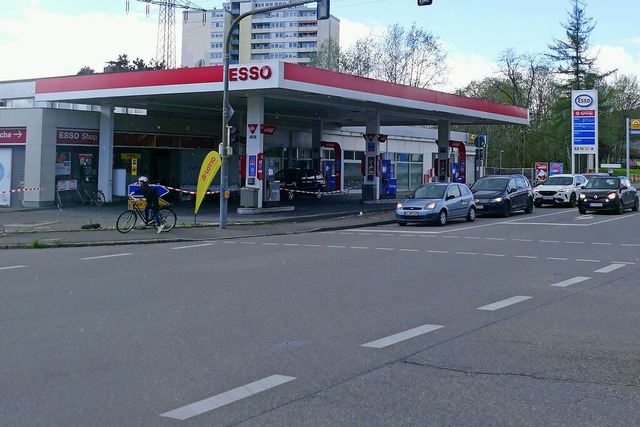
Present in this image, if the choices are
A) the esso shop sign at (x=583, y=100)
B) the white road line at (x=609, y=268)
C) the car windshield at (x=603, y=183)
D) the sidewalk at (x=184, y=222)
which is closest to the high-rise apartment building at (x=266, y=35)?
the esso shop sign at (x=583, y=100)

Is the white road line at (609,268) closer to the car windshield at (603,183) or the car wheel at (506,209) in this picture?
the car wheel at (506,209)

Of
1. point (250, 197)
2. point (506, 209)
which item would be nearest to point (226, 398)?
point (250, 197)

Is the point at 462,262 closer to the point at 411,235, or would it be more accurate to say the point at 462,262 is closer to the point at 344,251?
the point at 344,251

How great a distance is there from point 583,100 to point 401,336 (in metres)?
51.4

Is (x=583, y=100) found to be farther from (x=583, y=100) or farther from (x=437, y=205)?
(x=437, y=205)

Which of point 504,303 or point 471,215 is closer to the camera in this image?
point 504,303

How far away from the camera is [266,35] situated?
146m

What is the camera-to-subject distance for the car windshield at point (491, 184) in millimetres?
29923

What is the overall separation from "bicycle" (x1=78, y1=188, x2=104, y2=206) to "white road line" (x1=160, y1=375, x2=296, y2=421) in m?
28.2

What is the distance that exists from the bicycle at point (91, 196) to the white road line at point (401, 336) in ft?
87.7

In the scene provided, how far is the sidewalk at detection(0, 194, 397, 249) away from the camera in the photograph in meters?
19.9

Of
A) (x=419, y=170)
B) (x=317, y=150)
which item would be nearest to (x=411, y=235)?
(x=317, y=150)

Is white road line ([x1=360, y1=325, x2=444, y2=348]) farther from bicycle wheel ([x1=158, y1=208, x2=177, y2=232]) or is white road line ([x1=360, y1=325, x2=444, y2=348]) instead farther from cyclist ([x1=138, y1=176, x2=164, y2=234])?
bicycle wheel ([x1=158, y1=208, x2=177, y2=232])

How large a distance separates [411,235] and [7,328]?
14569 mm
